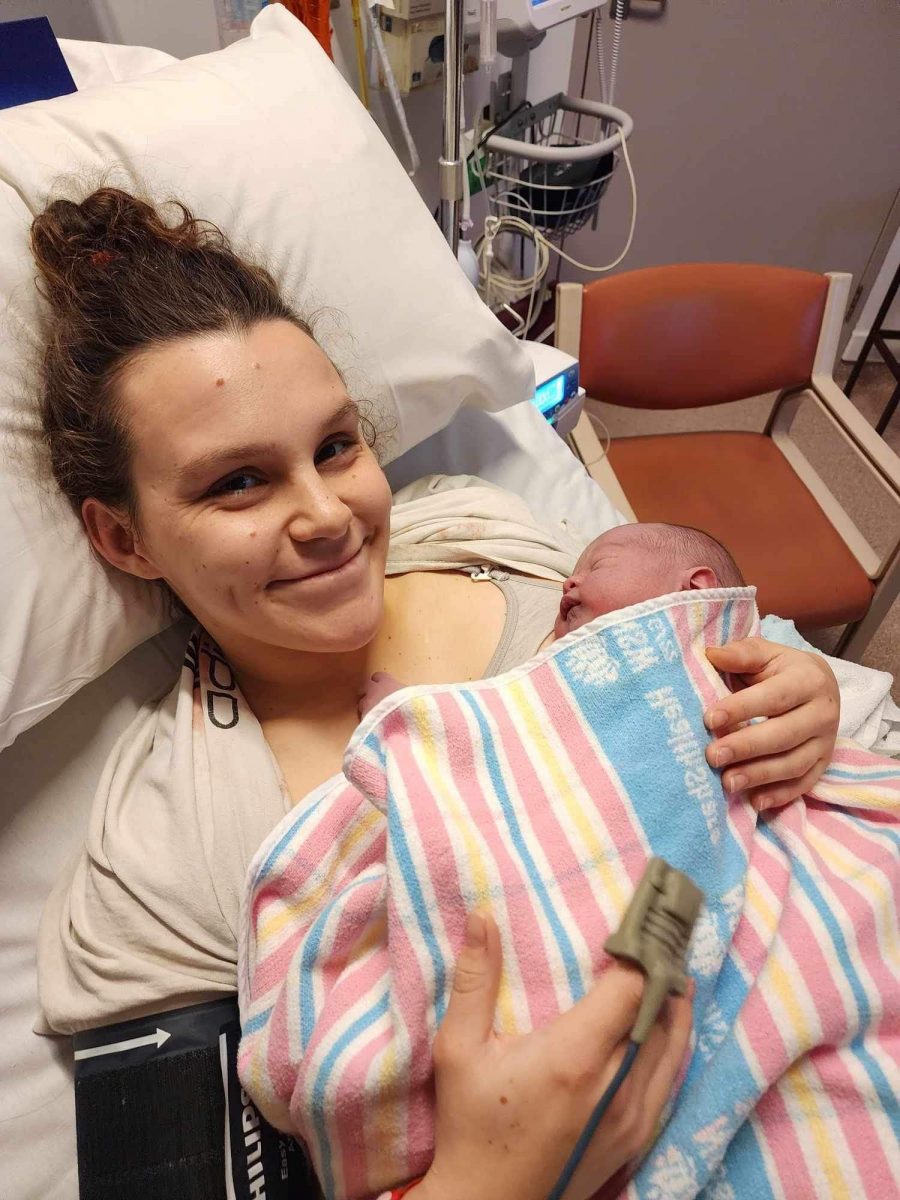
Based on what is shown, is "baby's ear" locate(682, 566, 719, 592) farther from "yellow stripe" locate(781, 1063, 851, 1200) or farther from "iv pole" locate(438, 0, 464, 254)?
"iv pole" locate(438, 0, 464, 254)

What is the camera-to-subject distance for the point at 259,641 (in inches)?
35.1

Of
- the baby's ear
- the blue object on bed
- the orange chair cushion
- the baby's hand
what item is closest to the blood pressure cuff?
the baby's hand

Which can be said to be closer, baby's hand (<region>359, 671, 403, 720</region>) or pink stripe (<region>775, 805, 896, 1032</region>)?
pink stripe (<region>775, 805, 896, 1032</region>)

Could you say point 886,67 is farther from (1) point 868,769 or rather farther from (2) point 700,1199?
(2) point 700,1199

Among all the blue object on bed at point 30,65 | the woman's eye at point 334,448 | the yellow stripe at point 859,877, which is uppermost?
the blue object on bed at point 30,65

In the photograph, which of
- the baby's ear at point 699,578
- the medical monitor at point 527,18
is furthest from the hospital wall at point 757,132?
the baby's ear at point 699,578

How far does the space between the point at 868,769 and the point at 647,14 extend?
2438mm

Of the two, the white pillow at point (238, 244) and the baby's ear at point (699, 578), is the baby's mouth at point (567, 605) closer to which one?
the baby's ear at point (699, 578)

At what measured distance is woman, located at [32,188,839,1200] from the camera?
0.75 m

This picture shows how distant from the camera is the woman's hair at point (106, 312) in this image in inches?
31.0

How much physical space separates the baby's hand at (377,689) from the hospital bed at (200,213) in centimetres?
29

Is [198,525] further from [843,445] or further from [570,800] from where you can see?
[843,445]

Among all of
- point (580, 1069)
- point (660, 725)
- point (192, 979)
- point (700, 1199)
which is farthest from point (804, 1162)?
point (192, 979)

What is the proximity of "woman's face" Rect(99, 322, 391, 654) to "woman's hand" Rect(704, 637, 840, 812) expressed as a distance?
1.34 ft
